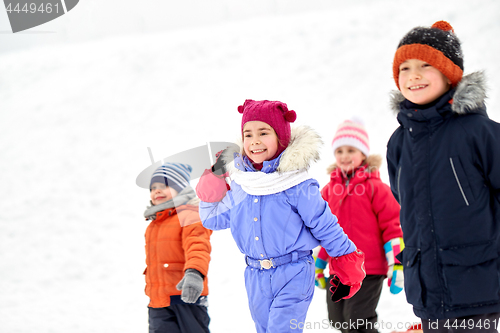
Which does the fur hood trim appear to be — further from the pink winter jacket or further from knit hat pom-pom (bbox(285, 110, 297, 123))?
knit hat pom-pom (bbox(285, 110, 297, 123))

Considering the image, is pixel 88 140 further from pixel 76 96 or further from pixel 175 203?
pixel 175 203

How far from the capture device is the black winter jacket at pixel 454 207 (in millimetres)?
1782

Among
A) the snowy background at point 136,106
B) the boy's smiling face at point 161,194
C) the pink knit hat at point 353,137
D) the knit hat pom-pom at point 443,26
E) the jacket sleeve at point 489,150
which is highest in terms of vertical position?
the snowy background at point 136,106

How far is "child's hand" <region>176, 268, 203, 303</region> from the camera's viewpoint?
2658mm

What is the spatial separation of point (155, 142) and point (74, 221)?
228 centimetres

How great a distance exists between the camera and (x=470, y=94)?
1.85 metres

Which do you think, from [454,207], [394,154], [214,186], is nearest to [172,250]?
[214,186]

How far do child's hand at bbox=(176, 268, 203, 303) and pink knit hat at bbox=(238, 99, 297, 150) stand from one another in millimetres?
985

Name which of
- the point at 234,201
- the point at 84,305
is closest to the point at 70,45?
the point at 84,305

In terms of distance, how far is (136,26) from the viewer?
40.0 ft

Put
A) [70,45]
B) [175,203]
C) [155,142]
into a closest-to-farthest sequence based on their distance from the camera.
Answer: [175,203] → [155,142] → [70,45]

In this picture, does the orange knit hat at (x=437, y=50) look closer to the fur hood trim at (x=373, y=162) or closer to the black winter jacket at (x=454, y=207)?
the black winter jacket at (x=454, y=207)

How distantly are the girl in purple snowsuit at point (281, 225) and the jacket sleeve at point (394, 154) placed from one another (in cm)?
35

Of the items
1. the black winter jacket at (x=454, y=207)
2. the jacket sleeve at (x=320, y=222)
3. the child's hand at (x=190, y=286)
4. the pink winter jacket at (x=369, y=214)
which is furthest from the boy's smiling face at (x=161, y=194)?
the black winter jacket at (x=454, y=207)
